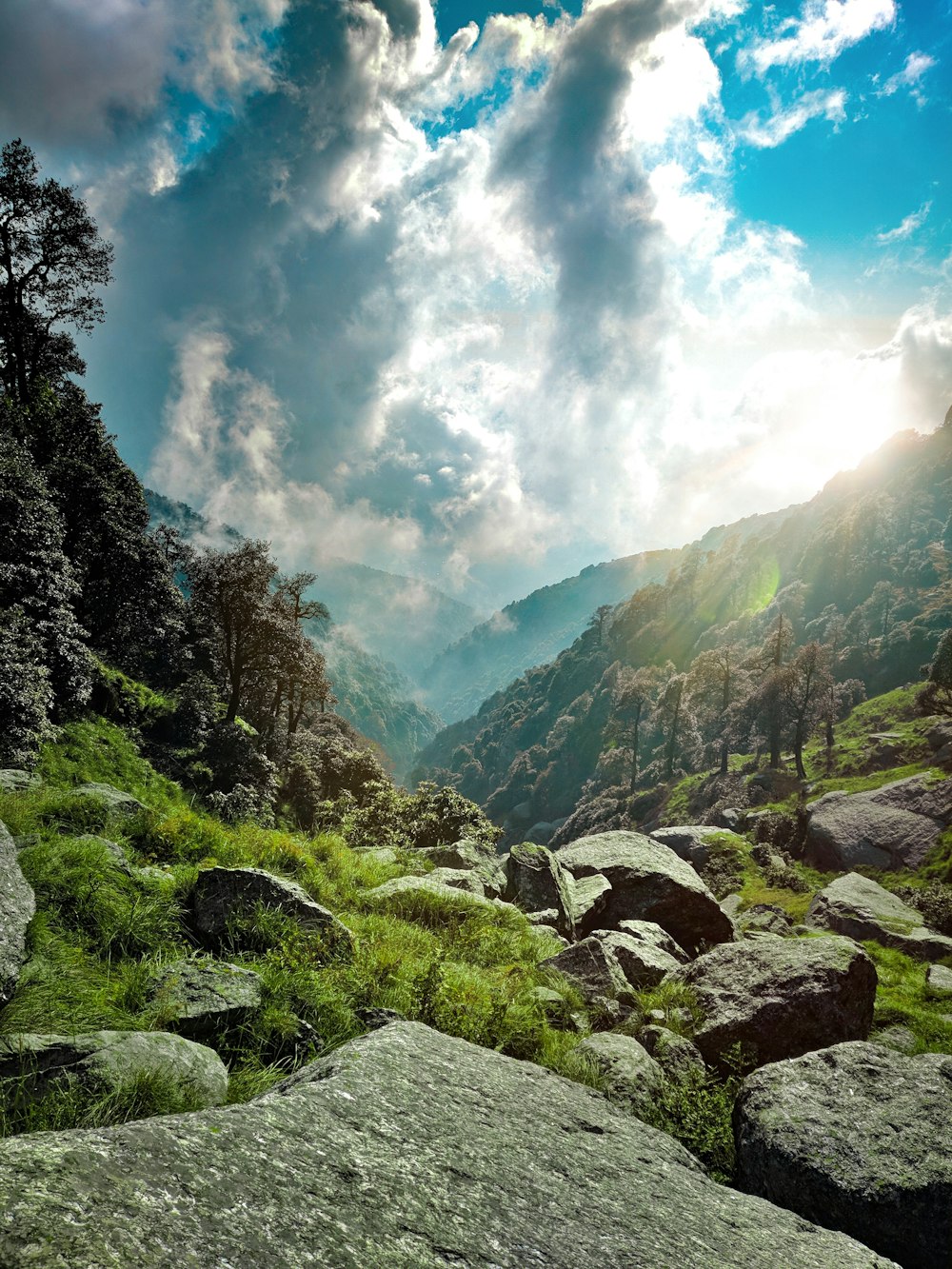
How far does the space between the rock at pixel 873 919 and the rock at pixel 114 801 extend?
3208 centimetres

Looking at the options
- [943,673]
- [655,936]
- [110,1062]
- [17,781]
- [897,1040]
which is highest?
[943,673]

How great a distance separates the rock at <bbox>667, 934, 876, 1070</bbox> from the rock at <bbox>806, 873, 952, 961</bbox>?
2301 centimetres

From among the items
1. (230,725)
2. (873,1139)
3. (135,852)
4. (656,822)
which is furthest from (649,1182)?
(656,822)

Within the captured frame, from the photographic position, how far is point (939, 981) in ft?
67.5

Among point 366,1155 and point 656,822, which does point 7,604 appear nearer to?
point 366,1155

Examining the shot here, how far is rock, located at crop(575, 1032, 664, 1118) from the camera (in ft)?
22.8

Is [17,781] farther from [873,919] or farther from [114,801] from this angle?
[873,919]

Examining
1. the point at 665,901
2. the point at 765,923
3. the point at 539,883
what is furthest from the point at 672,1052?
the point at 765,923

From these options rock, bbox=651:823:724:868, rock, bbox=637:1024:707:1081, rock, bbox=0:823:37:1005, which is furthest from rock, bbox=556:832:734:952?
rock, bbox=651:823:724:868

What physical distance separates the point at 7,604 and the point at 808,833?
195 ft

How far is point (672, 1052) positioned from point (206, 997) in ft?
21.7

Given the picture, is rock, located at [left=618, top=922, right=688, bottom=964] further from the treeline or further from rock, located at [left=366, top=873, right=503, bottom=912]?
the treeline

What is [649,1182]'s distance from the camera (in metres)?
4.57

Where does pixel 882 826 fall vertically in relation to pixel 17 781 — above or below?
below
